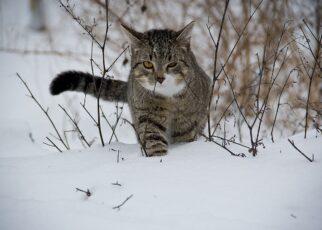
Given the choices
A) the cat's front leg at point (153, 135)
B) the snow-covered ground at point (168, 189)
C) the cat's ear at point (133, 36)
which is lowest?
the snow-covered ground at point (168, 189)

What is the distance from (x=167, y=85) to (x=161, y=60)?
20cm

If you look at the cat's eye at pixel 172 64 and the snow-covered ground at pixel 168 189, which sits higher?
the cat's eye at pixel 172 64

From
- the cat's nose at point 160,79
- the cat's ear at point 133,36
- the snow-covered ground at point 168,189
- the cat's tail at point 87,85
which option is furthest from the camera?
the cat's tail at point 87,85

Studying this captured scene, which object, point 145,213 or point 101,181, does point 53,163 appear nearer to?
point 101,181

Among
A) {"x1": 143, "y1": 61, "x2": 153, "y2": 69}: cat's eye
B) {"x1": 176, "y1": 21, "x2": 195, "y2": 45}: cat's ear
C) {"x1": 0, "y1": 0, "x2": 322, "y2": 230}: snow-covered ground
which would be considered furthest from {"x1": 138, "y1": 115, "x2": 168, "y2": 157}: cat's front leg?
{"x1": 176, "y1": 21, "x2": 195, "y2": 45}: cat's ear

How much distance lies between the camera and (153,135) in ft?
10.9

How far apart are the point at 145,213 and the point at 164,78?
4.20ft

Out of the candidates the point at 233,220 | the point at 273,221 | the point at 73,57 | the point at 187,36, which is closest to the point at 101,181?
the point at 233,220

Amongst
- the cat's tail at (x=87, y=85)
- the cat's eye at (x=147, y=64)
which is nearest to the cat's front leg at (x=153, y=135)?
the cat's eye at (x=147, y=64)

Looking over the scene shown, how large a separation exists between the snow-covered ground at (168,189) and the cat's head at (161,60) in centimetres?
52

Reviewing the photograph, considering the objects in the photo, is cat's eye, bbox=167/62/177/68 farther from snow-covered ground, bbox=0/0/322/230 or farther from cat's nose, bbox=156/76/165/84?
snow-covered ground, bbox=0/0/322/230

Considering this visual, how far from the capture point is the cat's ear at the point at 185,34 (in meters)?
3.37

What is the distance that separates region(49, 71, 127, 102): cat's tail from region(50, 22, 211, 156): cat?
73 millimetres

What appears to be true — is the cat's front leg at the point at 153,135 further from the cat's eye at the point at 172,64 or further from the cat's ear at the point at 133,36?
the cat's ear at the point at 133,36
